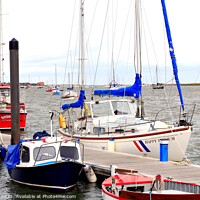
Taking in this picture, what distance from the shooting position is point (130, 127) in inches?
688

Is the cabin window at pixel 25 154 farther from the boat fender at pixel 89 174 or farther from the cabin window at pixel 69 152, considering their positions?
the boat fender at pixel 89 174

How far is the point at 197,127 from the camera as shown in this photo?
33438mm

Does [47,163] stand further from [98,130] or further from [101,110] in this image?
[101,110]

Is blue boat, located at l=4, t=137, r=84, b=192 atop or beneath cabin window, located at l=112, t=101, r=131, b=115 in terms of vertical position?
beneath

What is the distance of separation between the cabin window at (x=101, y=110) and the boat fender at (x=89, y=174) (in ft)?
16.6

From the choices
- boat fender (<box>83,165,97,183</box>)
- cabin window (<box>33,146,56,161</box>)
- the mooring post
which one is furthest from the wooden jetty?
the mooring post

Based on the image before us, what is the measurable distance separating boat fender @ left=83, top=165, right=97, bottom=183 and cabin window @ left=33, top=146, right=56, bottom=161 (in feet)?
5.48

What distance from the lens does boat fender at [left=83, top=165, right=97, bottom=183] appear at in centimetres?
1462

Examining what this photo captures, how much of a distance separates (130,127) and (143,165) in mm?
3084

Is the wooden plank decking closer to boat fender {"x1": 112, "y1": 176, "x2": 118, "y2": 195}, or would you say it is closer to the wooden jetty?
the wooden jetty

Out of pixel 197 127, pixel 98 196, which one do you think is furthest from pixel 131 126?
pixel 197 127

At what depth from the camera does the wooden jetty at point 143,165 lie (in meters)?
13.2

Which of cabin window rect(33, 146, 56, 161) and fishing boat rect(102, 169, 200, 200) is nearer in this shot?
fishing boat rect(102, 169, 200, 200)

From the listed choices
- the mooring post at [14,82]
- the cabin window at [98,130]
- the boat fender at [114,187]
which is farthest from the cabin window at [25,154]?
the cabin window at [98,130]
